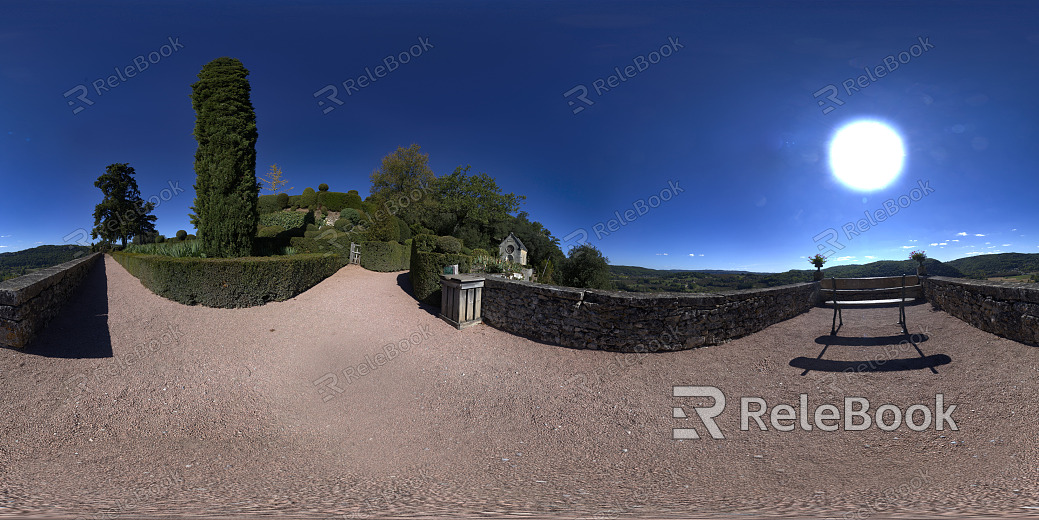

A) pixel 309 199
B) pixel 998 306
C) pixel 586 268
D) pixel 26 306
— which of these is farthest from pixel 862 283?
pixel 309 199

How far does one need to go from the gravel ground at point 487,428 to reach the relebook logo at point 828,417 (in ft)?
0.23

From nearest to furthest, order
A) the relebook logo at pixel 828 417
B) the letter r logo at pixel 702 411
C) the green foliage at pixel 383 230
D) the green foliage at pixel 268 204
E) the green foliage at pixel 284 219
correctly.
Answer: the relebook logo at pixel 828 417 → the letter r logo at pixel 702 411 → the green foliage at pixel 383 230 → the green foliage at pixel 284 219 → the green foliage at pixel 268 204

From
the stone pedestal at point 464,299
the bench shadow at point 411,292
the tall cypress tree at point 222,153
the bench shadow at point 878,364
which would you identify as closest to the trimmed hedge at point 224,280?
the tall cypress tree at point 222,153

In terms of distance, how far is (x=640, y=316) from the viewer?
17.5 feet

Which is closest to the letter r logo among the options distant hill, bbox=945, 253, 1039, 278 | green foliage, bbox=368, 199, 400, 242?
green foliage, bbox=368, 199, 400, 242

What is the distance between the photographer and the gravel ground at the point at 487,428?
7.97 ft

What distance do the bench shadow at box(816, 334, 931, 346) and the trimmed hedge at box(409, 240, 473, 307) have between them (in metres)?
7.35

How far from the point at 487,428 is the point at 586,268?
25.1 metres

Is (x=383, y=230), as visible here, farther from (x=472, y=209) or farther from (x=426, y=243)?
(x=472, y=209)

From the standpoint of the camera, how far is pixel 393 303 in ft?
29.2

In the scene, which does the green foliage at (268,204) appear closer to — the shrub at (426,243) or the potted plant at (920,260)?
the shrub at (426,243)

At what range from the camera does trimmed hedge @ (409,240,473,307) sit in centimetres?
877

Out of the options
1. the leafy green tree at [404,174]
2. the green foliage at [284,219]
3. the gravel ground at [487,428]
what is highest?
the leafy green tree at [404,174]

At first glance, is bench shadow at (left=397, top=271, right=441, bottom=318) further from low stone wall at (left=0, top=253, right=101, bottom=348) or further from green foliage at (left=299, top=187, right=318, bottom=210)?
green foliage at (left=299, top=187, right=318, bottom=210)
